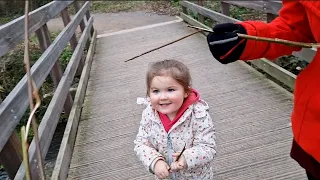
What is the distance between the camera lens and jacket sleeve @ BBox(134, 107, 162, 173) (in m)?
1.50

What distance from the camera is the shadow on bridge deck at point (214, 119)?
2.47 metres

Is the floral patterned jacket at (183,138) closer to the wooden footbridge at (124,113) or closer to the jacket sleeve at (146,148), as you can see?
the jacket sleeve at (146,148)

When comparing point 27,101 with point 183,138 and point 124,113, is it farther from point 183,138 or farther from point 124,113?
point 124,113

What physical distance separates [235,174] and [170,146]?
3.08ft

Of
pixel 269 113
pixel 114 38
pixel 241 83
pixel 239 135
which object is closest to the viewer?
pixel 239 135

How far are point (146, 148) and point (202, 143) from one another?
23 cm

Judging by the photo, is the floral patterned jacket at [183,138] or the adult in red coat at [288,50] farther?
the floral patterned jacket at [183,138]

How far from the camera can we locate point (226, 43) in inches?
43.7

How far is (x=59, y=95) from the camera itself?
2861 millimetres

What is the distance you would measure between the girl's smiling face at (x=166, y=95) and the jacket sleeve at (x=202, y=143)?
0.11 meters

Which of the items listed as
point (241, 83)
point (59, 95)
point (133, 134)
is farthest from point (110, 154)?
point (241, 83)

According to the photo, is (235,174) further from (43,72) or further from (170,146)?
(43,72)

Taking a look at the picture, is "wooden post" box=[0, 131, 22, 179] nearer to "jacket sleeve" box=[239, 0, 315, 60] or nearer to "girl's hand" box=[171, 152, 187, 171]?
"girl's hand" box=[171, 152, 187, 171]

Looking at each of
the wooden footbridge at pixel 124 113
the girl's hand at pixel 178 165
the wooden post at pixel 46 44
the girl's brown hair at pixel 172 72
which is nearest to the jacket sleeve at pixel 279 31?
the girl's brown hair at pixel 172 72
